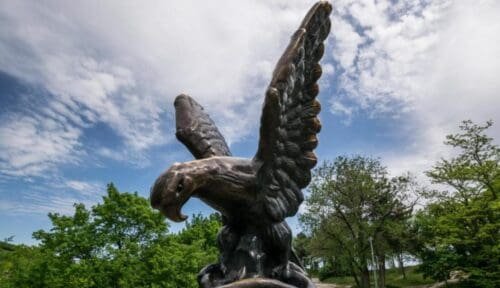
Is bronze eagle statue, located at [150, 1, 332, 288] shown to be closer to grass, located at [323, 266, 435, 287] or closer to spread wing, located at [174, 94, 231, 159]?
spread wing, located at [174, 94, 231, 159]

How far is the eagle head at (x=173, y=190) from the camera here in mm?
3529

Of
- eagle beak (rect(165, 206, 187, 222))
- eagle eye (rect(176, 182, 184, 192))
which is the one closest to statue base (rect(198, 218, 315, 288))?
eagle beak (rect(165, 206, 187, 222))

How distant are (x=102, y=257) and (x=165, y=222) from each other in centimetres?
331

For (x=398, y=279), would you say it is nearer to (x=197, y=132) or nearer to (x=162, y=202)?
(x=197, y=132)

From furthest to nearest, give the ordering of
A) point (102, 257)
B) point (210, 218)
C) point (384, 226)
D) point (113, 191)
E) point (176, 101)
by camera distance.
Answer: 1. point (384, 226)
2. point (210, 218)
3. point (113, 191)
4. point (102, 257)
5. point (176, 101)

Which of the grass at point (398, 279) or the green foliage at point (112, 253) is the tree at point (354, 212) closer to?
the grass at point (398, 279)

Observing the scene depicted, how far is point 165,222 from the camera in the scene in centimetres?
1966

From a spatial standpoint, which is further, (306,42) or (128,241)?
(128,241)

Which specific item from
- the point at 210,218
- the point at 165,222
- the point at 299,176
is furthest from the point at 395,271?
the point at 299,176

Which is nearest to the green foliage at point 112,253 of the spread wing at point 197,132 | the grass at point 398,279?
the spread wing at point 197,132

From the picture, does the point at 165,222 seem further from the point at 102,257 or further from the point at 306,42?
the point at 306,42

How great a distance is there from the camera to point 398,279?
4622 centimetres

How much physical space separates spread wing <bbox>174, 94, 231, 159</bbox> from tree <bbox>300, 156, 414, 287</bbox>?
102ft

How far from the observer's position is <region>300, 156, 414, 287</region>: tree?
34188 millimetres
